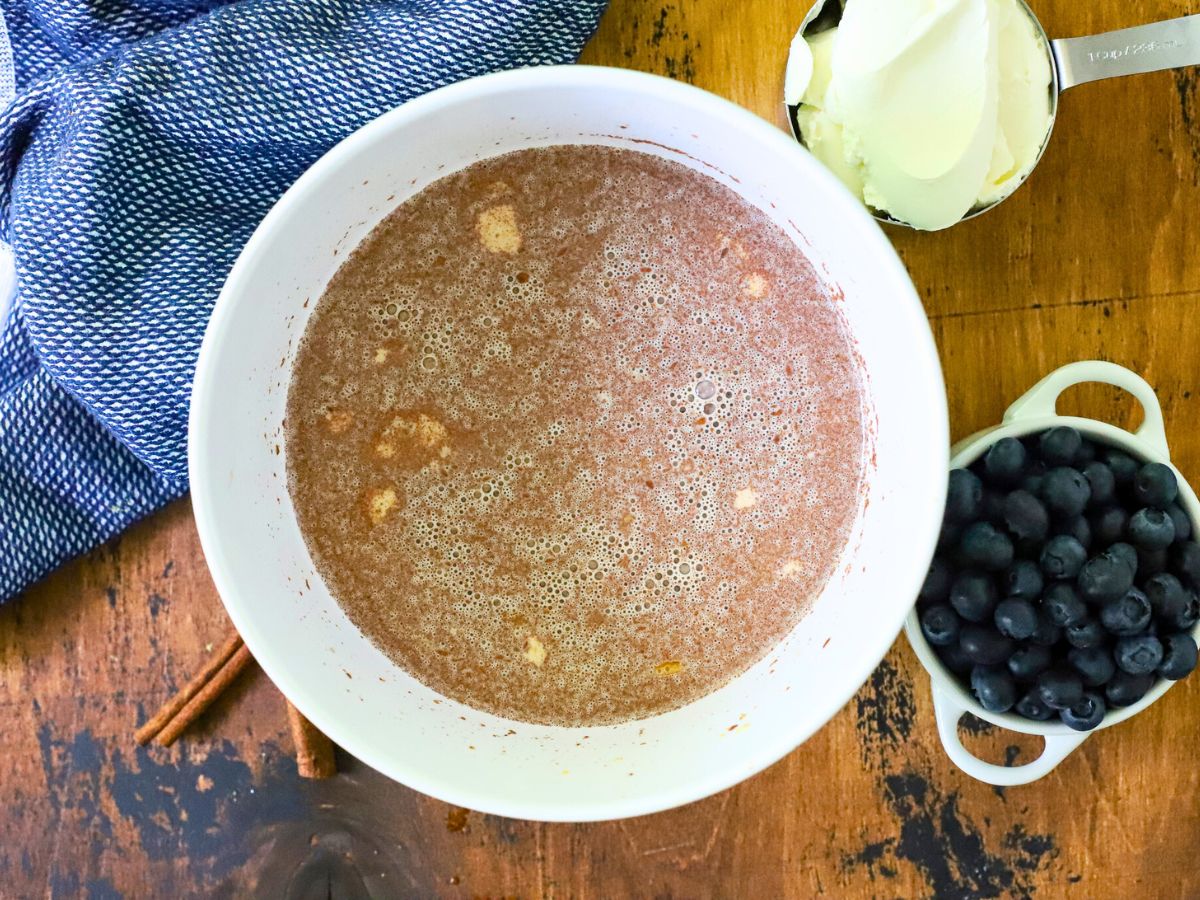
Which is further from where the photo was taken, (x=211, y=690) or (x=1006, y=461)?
(x=211, y=690)

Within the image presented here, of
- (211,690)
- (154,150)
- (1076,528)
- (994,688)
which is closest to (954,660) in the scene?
(994,688)

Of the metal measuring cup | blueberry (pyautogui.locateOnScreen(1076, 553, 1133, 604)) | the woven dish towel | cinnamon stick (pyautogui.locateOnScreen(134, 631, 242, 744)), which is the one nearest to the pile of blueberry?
blueberry (pyautogui.locateOnScreen(1076, 553, 1133, 604))

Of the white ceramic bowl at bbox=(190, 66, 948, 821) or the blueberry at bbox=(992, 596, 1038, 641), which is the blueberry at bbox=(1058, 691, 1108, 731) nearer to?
the blueberry at bbox=(992, 596, 1038, 641)

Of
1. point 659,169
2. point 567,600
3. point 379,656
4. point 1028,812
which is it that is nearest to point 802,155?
point 659,169

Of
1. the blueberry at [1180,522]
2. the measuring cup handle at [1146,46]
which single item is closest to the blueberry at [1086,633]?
the blueberry at [1180,522]

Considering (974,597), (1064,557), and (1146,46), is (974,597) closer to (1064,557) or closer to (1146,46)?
(1064,557)

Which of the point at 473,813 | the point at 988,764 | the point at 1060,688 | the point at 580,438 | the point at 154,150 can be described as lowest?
the point at 473,813

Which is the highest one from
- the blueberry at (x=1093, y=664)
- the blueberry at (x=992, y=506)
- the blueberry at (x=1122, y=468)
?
the blueberry at (x=1122, y=468)

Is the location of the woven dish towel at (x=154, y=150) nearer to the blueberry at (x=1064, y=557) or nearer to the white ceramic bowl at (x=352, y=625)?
the white ceramic bowl at (x=352, y=625)
